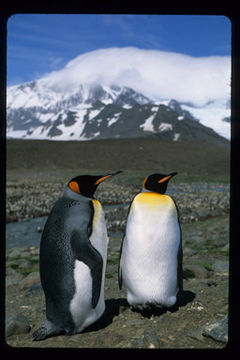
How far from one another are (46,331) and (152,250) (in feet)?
3.06

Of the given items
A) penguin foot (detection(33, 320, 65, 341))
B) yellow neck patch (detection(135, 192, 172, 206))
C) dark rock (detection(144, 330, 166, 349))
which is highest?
yellow neck patch (detection(135, 192, 172, 206))

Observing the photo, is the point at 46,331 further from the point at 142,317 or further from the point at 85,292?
the point at 142,317

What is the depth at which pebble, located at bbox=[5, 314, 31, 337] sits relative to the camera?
8.45ft

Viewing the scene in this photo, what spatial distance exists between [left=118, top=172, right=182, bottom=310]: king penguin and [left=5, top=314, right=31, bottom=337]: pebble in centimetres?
80

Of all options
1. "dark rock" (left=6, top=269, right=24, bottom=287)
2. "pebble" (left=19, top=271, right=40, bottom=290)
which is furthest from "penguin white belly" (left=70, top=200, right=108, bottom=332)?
"dark rock" (left=6, top=269, right=24, bottom=287)

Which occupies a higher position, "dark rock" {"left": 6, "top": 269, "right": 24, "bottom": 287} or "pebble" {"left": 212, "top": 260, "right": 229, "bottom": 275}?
"pebble" {"left": 212, "top": 260, "right": 229, "bottom": 275}

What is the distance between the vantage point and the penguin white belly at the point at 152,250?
2.74m

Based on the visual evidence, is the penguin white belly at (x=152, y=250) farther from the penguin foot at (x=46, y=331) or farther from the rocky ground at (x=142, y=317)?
the penguin foot at (x=46, y=331)

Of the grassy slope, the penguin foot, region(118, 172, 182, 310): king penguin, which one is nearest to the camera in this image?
the penguin foot

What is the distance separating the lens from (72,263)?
2496mm

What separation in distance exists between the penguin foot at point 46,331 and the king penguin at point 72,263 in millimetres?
23

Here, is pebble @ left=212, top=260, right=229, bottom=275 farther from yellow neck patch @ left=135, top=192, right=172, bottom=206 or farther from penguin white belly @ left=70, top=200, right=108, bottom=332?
penguin white belly @ left=70, top=200, right=108, bottom=332

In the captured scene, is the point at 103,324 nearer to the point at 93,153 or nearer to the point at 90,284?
the point at 90,284

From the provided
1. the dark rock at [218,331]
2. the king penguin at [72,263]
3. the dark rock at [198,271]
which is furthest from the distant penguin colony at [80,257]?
the dark rock at [198,271]
